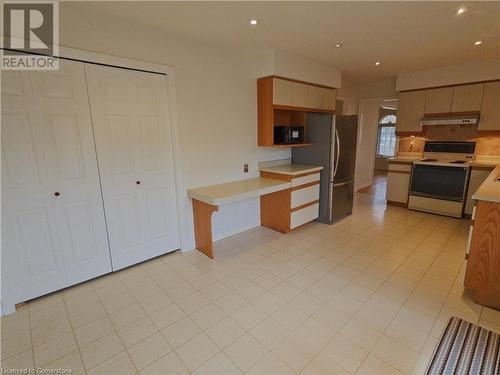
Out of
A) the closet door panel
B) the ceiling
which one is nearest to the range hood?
the ceiling

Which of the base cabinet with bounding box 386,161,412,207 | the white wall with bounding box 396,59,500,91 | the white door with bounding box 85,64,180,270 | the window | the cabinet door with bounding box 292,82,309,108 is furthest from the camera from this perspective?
the window

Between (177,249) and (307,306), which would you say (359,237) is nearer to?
(307,306)

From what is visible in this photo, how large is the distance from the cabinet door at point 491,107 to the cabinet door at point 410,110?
84 cm

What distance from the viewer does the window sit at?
8.85 m

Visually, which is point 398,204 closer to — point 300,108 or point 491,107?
point 491,107

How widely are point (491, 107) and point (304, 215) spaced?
3462mm

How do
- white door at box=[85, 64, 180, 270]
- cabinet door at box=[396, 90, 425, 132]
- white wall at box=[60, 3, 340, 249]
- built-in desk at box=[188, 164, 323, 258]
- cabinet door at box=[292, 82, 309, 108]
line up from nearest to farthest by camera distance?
white wall at box=[60, 3, 340, 249] → white door at box=[85, 64, 180, 270] → built-in desk at box=[188, 164, 323, 258] → cabinet door at box=[292, 82, 309, 108] → cabinet door at box=[396, 90, 425, 132]

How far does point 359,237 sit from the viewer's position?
11.8ft

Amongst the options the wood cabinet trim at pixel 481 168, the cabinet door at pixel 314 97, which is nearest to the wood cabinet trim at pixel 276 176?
the cabinet door at pixel 314 97

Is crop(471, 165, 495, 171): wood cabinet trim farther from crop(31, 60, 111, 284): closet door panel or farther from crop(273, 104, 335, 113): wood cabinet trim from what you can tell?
crop(31, 60, 111, 284): closet door panel

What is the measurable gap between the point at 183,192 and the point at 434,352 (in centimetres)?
273

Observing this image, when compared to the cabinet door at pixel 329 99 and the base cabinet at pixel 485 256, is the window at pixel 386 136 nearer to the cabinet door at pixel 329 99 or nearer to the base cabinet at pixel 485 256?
the cabinet door at pixel 329 99

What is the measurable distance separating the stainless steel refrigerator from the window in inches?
229

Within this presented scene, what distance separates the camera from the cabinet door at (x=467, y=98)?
4.04 meters
